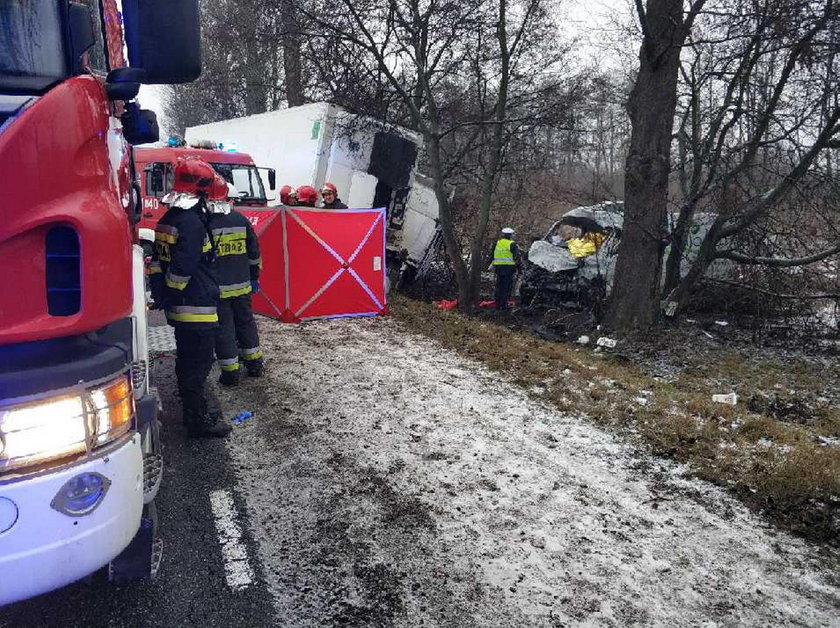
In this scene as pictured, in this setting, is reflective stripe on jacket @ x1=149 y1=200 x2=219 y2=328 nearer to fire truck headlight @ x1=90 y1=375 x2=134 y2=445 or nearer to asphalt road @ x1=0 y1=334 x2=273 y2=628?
asphalt road @ x1=0 y1=334 x2=273 y2=628

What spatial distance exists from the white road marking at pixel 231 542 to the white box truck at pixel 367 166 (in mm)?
9596

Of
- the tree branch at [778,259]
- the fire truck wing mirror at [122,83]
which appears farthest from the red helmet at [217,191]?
the tree branch at [778,259]

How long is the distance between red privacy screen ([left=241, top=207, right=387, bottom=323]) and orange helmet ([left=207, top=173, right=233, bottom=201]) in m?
3.33

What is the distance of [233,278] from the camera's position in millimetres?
4684

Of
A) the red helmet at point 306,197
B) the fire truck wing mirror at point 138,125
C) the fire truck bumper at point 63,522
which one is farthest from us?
the red helmet at point 306,197

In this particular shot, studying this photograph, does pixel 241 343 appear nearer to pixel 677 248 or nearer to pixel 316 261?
pixel 316 261

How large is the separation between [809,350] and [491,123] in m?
5.96

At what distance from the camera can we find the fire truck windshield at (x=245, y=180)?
12141mm

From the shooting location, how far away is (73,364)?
1.78 meters

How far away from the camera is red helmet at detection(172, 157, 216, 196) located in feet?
14.0

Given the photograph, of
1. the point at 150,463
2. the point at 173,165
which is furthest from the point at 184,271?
the point at 173,165

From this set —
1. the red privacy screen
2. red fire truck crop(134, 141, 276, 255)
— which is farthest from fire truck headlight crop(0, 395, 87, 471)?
red fire truck crop(134, 141, 276, 255)

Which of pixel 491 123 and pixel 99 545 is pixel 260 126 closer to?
pixel 491 123

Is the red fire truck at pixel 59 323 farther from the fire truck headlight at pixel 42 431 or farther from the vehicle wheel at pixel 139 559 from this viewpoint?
the vehicle wheel at pixel 139 559
